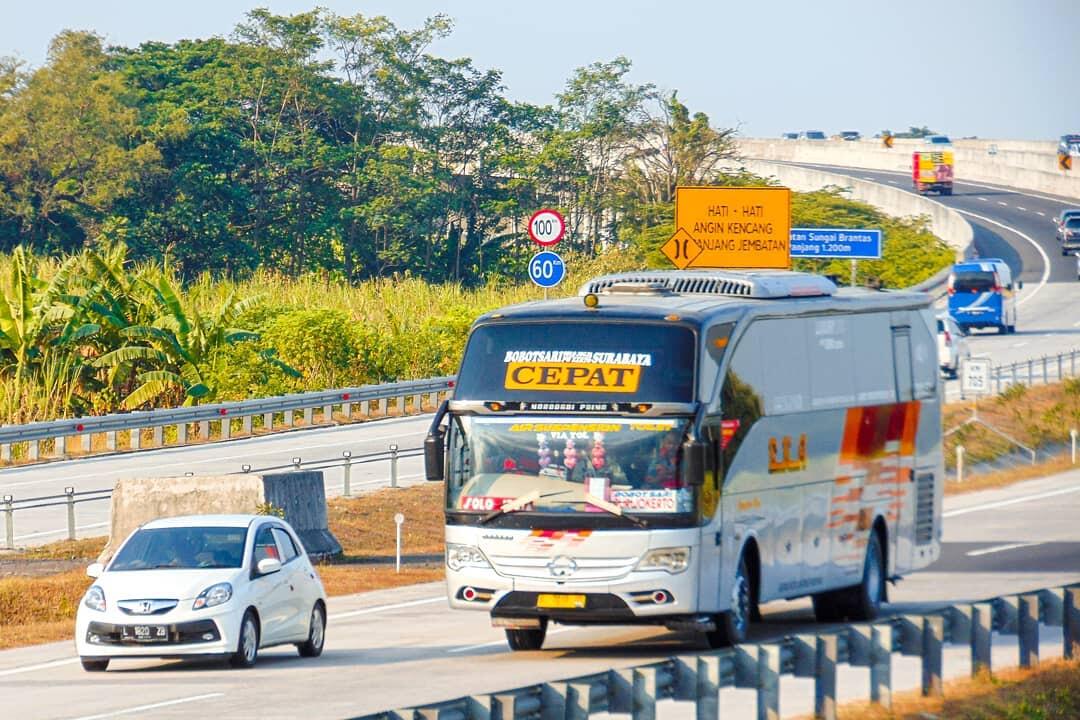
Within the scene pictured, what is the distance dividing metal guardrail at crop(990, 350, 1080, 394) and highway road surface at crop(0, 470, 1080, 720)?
2553cm

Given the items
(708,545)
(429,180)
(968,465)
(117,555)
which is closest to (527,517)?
(708,545)

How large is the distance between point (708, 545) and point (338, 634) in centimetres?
618

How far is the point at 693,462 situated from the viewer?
16.4m

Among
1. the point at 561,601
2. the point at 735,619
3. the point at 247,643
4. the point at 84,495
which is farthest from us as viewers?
the point at 84,495

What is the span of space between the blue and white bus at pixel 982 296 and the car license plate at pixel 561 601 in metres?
51.1

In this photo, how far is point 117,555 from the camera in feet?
60.1

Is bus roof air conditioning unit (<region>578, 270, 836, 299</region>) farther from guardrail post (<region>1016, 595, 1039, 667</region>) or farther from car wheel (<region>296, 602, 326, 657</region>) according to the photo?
guardrail post (<region>1016, 595, 1039, 667</region>)

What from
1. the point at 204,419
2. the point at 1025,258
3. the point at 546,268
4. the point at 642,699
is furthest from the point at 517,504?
the point at 1025,258

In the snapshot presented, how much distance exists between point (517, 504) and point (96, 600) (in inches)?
154

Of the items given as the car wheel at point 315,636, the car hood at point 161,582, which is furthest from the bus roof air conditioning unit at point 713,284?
the car hood at point 161,582

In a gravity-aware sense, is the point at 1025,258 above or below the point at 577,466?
above

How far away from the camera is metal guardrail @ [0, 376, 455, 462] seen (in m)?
43.0

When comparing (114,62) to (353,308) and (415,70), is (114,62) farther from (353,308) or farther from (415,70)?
(353,308)

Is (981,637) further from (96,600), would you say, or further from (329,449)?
(329,449)
